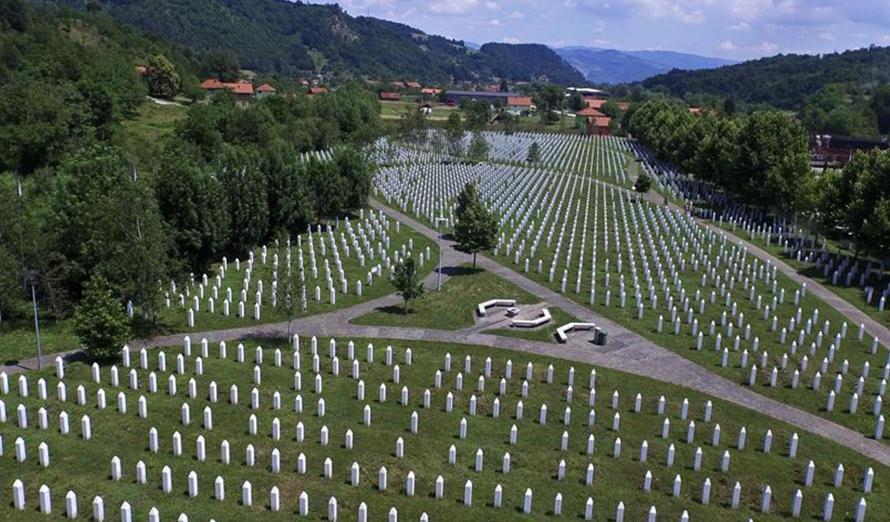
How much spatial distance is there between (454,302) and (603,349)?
307 inches

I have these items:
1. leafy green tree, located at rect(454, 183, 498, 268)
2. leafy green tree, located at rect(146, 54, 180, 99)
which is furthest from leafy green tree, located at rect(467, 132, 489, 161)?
leafy green tree, located at rect(146, 54, 180, 99)

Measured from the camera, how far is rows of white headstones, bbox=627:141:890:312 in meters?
37.4

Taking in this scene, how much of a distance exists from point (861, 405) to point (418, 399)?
45.4 ft

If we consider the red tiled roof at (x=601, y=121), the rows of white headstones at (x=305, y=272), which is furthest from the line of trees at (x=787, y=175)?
the red tiled roof at (x=601, y=121)

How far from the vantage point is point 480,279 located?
118ft

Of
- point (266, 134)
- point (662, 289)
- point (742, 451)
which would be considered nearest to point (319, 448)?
point (742, 451)

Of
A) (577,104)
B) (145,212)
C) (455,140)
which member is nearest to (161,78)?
(455,140)

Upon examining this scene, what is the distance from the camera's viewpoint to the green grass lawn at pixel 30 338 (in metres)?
24.7

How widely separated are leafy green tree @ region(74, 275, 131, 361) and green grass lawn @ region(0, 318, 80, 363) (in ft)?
8.47

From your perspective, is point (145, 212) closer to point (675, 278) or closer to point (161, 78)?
point (675, 278)

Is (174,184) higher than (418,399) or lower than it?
higher

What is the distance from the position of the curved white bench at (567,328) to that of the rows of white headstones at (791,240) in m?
14.7

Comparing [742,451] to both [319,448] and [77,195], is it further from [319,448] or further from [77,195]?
[77,195]

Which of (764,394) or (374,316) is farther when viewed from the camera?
(374,316)
